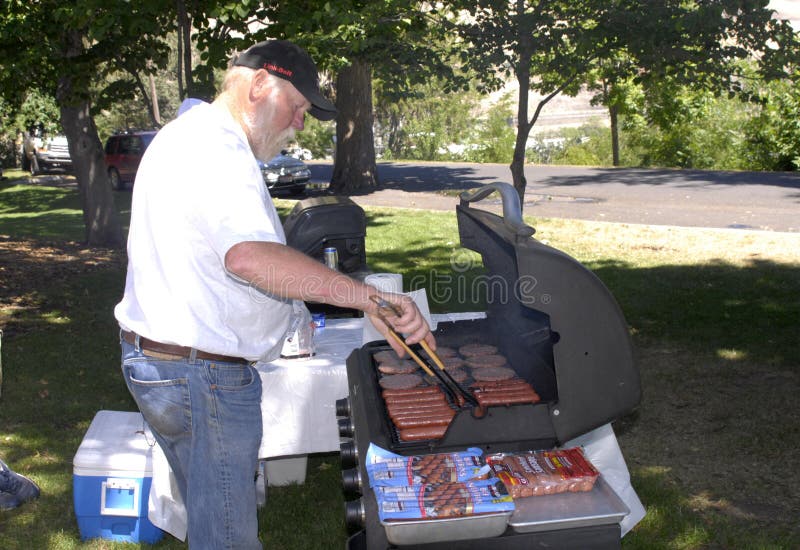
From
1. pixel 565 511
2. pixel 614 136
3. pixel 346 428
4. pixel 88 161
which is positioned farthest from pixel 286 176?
pixel 565 511

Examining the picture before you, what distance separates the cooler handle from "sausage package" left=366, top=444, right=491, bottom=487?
5.82ft

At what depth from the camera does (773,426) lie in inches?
182

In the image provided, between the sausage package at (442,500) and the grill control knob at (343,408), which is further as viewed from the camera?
the grill control knob at (343,408)

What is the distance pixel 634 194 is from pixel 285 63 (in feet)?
45.3

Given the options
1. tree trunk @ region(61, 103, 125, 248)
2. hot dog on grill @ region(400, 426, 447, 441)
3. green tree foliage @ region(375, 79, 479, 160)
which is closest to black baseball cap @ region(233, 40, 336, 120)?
hot dog on grill @ region(400, 426, 447, 441)

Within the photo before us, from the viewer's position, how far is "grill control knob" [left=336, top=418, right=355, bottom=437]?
114 inches

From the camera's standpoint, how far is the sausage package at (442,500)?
202 cm

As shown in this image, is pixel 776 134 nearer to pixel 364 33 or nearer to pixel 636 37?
pixel 636 37

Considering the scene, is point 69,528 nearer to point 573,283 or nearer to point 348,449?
point 348,449

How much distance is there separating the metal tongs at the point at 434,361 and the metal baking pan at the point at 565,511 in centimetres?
36

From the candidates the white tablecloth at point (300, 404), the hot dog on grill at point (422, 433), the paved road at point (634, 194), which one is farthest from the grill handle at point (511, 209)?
the paved road at point (634, 194)

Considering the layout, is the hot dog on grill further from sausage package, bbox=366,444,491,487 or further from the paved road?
the paved road

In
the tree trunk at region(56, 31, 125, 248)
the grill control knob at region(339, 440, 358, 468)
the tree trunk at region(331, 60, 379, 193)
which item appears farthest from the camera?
the tree trunk at region(331, 60, 379, 193)

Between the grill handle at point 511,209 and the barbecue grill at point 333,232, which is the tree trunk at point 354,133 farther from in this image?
the grill handle at point 511,209
